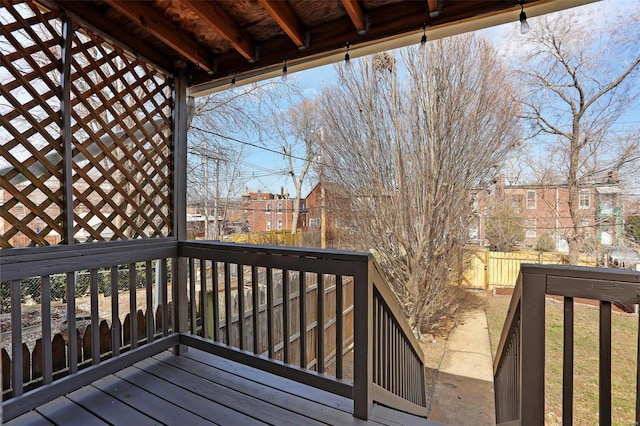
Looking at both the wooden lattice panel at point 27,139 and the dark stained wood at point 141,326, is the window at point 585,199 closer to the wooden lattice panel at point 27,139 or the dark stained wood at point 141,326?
the dark stained wood at point 141,326

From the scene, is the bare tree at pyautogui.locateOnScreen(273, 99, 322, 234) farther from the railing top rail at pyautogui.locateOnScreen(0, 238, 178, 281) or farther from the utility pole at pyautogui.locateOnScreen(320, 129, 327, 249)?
the railing top rail at pyautogui.locateOnScreen(0, 238, 178, 281)

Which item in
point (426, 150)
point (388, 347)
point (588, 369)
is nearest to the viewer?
point (388, 347)

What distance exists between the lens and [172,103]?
2.33m

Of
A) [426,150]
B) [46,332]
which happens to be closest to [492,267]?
[426,150]

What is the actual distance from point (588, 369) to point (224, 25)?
18.9 ft

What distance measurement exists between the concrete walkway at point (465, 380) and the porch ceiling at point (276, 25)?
4269 millimetres

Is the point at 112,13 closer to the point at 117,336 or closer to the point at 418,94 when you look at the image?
the point at 117,336

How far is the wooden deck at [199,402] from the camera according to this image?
5.04 feet

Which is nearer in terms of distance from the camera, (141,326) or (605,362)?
(605,362)

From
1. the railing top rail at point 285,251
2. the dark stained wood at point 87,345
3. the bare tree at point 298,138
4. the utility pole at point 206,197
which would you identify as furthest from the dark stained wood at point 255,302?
the bare tree at point 298,138

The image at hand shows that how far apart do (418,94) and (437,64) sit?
621 millimetres

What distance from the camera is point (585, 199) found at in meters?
5.13

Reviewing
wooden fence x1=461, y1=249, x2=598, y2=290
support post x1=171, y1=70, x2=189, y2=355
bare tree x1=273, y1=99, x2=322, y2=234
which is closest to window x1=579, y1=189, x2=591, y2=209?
wooden fence x1=461, y1=249, x2=598, y2=290

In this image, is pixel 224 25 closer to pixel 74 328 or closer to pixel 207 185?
pixel 74 328
